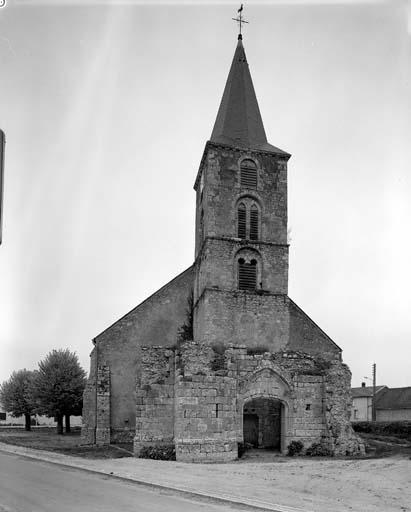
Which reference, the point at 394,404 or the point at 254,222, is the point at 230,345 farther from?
the point at 394,404

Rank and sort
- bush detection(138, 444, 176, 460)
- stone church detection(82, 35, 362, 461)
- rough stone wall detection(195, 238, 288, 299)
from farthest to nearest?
1. rough stone wall detection(195, 238, 288, 299)
2. stone church detection(82, 35, 362, 461)
3. bush detection(138, 444, 176, 460)

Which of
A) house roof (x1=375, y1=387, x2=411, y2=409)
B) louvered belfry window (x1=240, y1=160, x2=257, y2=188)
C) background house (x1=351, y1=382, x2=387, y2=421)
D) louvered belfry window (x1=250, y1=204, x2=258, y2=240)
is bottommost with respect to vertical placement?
background house (x1=351, y1=382, x2=387, y2=421)

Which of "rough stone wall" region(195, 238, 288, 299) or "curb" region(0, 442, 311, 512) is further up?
"rough stone wall" region(195, 238, 288, 299)

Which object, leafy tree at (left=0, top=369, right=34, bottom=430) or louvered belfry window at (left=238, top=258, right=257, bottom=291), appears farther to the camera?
leafy tree at (left=0, top=369, right=34, bottom=430)

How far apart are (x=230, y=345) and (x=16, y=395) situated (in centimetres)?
3342

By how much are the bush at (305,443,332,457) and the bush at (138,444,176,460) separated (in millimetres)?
5362

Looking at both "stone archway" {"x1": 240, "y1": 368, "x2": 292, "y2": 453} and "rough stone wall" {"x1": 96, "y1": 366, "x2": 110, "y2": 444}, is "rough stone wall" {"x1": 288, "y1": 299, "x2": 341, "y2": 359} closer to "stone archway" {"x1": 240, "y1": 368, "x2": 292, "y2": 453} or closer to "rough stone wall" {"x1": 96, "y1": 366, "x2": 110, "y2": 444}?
"stone archway" {"x1": 240, "y1": 368, "x2": 292, "y2": 453}

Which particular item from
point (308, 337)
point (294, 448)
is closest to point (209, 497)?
point (294, 448)

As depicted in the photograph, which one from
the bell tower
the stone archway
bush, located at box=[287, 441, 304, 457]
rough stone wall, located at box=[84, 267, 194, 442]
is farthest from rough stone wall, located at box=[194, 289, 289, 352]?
bush, located at box=[287, 441, 304, 457]

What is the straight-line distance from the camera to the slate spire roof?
29625mm

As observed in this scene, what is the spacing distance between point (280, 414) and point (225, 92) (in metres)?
18.8

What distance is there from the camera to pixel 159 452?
67.4 feet

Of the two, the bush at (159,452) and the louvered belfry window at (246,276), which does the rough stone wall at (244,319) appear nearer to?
the louvered belfry window at (246,276)

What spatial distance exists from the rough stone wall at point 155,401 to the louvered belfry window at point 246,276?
22.8 feet
